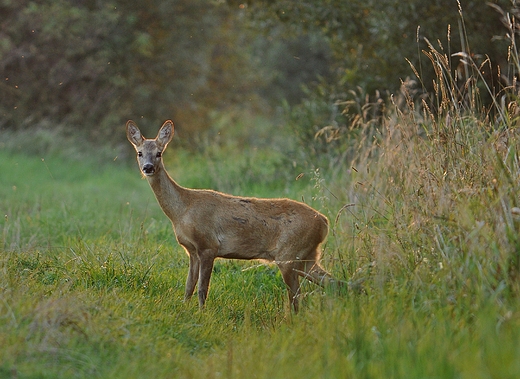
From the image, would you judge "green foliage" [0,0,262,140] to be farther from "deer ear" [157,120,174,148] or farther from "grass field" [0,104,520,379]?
"grass field" [0,104,520,379]

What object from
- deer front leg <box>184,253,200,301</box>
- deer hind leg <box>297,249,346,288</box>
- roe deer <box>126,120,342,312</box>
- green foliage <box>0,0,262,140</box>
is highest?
roe deer <box>126,120,342,312</box>

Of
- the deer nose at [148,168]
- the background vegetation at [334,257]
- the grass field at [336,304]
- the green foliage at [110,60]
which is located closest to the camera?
the grass field at [336,304]

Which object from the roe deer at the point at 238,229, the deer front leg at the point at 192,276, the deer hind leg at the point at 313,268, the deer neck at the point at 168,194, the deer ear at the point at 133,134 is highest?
the deer ear at the point at 133,134

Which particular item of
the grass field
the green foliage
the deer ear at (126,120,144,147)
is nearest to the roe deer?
the grass field

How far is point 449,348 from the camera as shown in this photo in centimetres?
440

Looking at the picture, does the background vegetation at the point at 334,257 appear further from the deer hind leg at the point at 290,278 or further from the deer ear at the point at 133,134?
the deer ear at the point at 133,134

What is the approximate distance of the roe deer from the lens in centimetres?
718

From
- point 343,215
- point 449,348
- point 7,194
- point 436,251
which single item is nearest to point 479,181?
point 436,251

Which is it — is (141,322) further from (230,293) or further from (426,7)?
(426,7)

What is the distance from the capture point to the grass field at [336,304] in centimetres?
449

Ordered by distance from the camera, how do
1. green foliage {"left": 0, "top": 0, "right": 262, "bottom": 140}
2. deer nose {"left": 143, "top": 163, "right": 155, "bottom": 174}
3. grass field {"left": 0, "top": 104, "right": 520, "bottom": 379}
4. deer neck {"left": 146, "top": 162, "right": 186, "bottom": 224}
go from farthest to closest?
green foliage {"left": 0, "top": 0, "right": 262, "bottom": 140}
deer neck {"left": 146, "top": 162, "right": 186, "bottom": 224}
deer nose {"left": 143, "top": 163, "right": 155, "bottom": 174}
grass field {"left": 0, "top": 104, "right": 520, "bottom": 379}

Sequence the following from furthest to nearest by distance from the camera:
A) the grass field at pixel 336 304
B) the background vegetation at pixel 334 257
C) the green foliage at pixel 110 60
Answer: the green foliage at pixel 110 60
the background vegetation at pixel 334 257
the grass field at pixel 336 304

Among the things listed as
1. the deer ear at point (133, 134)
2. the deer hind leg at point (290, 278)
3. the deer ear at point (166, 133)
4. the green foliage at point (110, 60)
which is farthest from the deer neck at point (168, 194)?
the green foliage at point (110, 60)

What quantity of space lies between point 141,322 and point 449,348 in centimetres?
227
